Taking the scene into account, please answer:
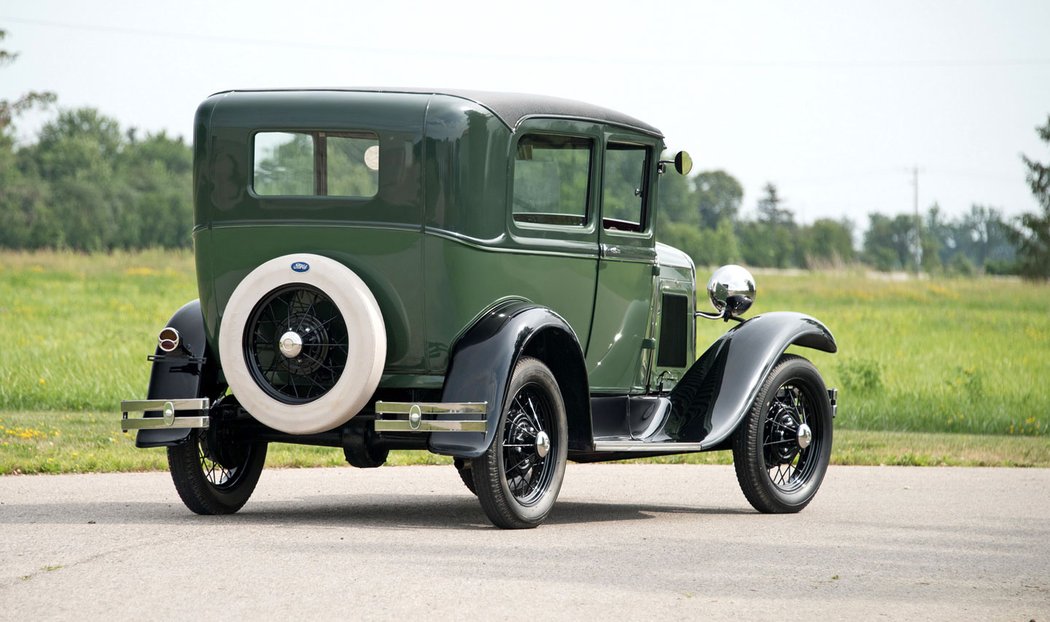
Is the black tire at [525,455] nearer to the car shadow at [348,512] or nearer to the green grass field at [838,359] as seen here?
the car shadow at [348,512]

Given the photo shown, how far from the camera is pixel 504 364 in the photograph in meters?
7.25

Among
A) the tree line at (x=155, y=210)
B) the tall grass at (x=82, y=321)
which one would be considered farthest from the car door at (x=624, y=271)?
the tree line at (x=155, y=210)

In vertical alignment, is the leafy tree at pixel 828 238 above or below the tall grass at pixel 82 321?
above

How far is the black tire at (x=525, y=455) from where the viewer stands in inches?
286

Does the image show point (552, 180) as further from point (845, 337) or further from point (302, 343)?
point (845, 337)

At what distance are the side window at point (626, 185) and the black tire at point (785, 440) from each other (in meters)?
1.26

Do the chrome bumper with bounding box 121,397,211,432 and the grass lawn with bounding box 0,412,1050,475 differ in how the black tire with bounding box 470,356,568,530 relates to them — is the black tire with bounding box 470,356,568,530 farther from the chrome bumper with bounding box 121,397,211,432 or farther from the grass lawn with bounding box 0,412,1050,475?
the grass lawn with bounding box 0,412,1050,475

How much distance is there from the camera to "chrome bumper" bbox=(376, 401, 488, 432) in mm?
7121

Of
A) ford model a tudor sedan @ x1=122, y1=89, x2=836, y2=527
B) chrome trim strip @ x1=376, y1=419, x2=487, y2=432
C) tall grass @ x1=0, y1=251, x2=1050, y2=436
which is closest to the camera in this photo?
chrome trim strip @ x1=376, y1=419, x2=487, y2=432

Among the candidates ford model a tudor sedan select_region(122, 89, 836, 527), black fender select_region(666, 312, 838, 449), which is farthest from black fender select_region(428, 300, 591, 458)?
black fender select_region(666, 312, 838, 449)

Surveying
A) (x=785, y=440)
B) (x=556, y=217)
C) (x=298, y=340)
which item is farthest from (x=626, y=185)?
(x=298, y=340)

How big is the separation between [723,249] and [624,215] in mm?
85508

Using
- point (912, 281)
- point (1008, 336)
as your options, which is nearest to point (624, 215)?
point (1008, 336)

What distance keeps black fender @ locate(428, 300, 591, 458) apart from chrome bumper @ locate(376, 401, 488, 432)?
5cm
